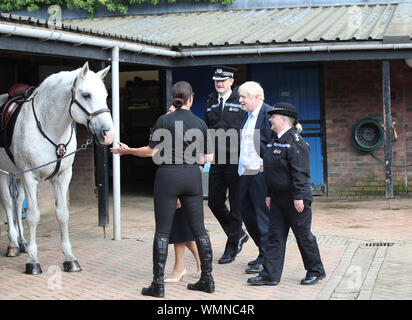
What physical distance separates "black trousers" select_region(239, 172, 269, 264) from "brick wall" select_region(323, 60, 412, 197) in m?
5.98

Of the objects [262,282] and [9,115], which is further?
[9,115]

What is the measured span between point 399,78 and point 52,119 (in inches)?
300

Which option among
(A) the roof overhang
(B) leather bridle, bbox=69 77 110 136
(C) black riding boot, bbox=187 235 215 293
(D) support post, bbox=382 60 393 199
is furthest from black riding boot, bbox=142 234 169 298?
(D) support post, bbox=382 60 393 199

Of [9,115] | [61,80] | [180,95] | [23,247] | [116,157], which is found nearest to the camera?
[180,95]

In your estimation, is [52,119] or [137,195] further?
[137,195]

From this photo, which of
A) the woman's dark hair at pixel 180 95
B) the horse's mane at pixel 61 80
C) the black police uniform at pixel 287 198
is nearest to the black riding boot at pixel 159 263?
the black police uniform at pixel 287 198

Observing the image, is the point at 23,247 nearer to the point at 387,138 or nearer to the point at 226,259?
the point at 226,259

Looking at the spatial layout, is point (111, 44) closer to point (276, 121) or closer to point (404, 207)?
point (276, 121)

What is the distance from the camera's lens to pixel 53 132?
283 inches

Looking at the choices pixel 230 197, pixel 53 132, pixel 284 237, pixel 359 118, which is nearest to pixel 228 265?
pixel 230 197

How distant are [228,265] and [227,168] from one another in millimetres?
1059

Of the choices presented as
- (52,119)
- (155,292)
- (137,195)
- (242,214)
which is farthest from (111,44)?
(137,195)

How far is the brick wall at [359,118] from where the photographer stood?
12633 millimetres

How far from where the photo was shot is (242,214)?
713cm
